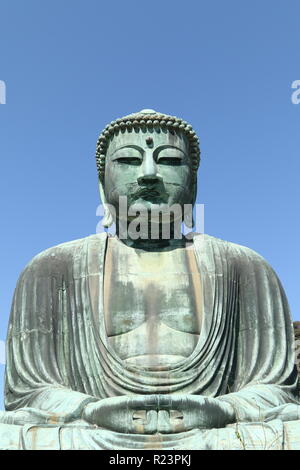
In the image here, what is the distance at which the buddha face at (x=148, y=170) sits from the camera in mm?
8117

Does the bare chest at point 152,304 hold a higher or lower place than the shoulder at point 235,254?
lower

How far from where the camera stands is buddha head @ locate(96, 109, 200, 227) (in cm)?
813

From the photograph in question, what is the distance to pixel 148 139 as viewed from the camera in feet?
27.0

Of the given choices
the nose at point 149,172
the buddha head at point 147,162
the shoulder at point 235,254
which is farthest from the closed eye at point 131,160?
the shoulder at point 235,254

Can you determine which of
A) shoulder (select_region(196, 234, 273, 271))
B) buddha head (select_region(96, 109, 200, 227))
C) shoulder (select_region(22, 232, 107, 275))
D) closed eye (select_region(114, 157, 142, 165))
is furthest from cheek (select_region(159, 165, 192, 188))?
shoulder (select_region(22, 232, 107, 275))

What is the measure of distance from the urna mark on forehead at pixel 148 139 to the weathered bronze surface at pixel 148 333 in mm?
14

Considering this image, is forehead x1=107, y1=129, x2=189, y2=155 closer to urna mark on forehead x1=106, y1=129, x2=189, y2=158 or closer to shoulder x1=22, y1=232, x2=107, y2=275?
urna mark on forehead x1=106, y1=129, x2=189, y2=158

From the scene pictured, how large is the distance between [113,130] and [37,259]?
154 cm

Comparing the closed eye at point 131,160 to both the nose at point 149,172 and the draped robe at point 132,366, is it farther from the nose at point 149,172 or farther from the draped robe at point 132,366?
the draped robe at point 132,366

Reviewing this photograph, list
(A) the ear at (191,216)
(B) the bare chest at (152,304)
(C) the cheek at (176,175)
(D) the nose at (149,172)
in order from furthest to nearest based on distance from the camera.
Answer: (A) the ear at (191,216) < (C) the cheek at (176,175) < (D) the nose at (149,172) < (B) the bare chest at (152,304)

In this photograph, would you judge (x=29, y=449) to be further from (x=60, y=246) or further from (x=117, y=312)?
(x=60, y=246)

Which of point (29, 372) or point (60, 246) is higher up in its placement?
point (60, 246)
